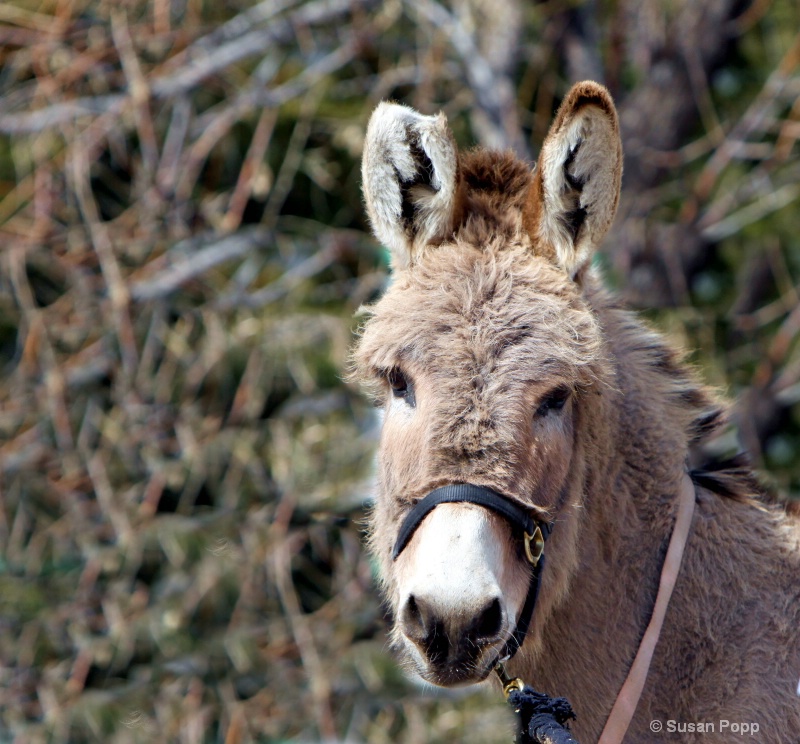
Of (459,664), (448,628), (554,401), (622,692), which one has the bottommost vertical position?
(622,692)

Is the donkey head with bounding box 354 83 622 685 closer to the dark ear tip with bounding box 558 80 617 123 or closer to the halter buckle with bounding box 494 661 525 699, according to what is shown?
the dark ear tip with bounding box 558 80 617 123

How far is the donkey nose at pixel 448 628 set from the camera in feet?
7.11

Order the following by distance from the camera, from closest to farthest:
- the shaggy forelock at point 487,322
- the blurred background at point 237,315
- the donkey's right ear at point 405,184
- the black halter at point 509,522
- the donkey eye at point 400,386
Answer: the black halter at point 509,522 < the shaggy forelock at point 487,322 < the donkey eye at point 400,386 < the donkey's right ear at point 405,184 < the blurred background at point 237,315

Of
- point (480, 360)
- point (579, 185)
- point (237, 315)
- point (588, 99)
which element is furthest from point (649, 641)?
point (237, 315)

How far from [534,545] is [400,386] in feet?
1.91

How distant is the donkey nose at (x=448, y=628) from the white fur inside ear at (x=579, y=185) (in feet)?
3.44

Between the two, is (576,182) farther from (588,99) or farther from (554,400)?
(554,400)

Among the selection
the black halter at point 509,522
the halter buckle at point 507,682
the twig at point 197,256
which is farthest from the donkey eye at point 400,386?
the twig at point 197,256

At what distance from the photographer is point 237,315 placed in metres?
7.17

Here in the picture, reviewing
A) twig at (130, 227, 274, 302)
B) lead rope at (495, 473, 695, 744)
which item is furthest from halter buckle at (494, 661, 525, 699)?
twig at (130, 227, 274, 302)

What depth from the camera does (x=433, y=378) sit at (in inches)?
97.3

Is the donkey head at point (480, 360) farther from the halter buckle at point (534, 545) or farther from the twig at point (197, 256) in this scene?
the twig at point (197, 256)

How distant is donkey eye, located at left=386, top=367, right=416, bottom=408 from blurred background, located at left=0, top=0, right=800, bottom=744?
4.20 meters

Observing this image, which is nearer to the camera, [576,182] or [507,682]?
[507,682]
